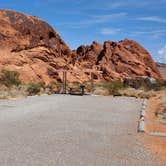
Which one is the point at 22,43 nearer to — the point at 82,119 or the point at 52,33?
the point at 52,33

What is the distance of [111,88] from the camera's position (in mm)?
32625

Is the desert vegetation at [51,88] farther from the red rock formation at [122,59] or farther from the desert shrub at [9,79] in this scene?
the red rock formation at [122,59]

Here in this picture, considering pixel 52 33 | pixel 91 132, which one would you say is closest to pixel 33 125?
pixel 91 132

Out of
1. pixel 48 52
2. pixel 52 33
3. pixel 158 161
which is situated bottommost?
pixel 158 161

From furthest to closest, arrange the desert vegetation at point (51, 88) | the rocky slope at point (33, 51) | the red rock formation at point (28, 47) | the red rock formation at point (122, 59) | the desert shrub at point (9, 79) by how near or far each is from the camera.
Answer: the red rock formation at point (122, 59)
the rocky slope at point (33, 51)
the red rock formation at point (28, 47)
the desert shrub at point (9, 79)
the desert vegetation at point (51, 88)

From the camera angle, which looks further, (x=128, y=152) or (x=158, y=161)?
(x=128, y=152)

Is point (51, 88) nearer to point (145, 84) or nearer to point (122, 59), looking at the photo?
point (145, 84)

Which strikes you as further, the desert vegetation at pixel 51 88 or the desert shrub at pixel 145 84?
the desert shrub at pixel 145 84

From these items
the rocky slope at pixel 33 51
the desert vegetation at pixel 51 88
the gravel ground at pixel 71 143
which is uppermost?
the rocky slope at pixel 33 51

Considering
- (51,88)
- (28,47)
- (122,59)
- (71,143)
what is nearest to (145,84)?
(51,88)

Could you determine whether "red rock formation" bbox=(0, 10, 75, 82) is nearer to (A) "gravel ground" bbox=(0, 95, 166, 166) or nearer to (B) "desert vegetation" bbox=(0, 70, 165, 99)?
(B) "desert vegetation" bbox=(0, 70, 165, 99)

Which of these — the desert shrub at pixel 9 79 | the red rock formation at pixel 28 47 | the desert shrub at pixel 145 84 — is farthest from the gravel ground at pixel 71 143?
the red rock formation at pixel 28 47

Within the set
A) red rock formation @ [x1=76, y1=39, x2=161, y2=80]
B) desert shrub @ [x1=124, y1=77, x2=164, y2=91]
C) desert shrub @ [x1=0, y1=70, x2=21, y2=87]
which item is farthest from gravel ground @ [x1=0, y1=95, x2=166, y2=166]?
red rock formation @ [x1=76, y1=39, x2=161, y2=80]

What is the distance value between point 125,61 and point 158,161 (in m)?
59.8
